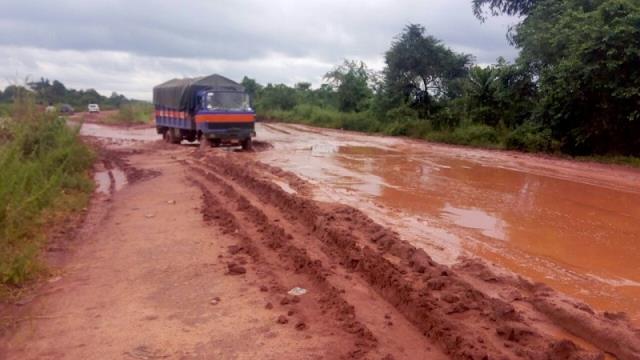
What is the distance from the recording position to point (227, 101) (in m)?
23.0

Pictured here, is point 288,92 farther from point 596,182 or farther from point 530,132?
point 596,182

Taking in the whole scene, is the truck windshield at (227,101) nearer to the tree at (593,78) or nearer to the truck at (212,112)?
the truck at (212,112)

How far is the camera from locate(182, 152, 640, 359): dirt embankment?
4.47 m

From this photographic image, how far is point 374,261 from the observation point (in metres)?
6.46

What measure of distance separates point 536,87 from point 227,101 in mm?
12223

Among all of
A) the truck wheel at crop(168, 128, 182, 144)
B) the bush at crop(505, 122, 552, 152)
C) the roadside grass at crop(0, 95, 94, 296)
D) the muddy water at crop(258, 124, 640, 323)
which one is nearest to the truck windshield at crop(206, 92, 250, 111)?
the truck wheel at crop(168, 128, 182, 144)

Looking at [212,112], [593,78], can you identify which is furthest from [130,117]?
[593,78]

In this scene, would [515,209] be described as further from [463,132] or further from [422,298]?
[463,132]

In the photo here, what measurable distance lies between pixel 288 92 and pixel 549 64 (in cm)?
4316

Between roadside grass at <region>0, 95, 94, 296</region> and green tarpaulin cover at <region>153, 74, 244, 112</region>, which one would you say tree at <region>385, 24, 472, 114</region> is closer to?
green tarpaulin cover at <region>153, 74, 244, 112</region>

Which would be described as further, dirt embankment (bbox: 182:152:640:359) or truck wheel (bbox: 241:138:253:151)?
truck wheel (bbox: 241:138:253:151)

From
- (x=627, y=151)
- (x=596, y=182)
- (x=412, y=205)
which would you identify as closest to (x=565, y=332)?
(x=412, y=205)

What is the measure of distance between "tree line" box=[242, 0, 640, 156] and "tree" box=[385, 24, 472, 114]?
0.19ft

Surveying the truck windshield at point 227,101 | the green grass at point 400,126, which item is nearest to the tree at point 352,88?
the green grass at point 400,126
